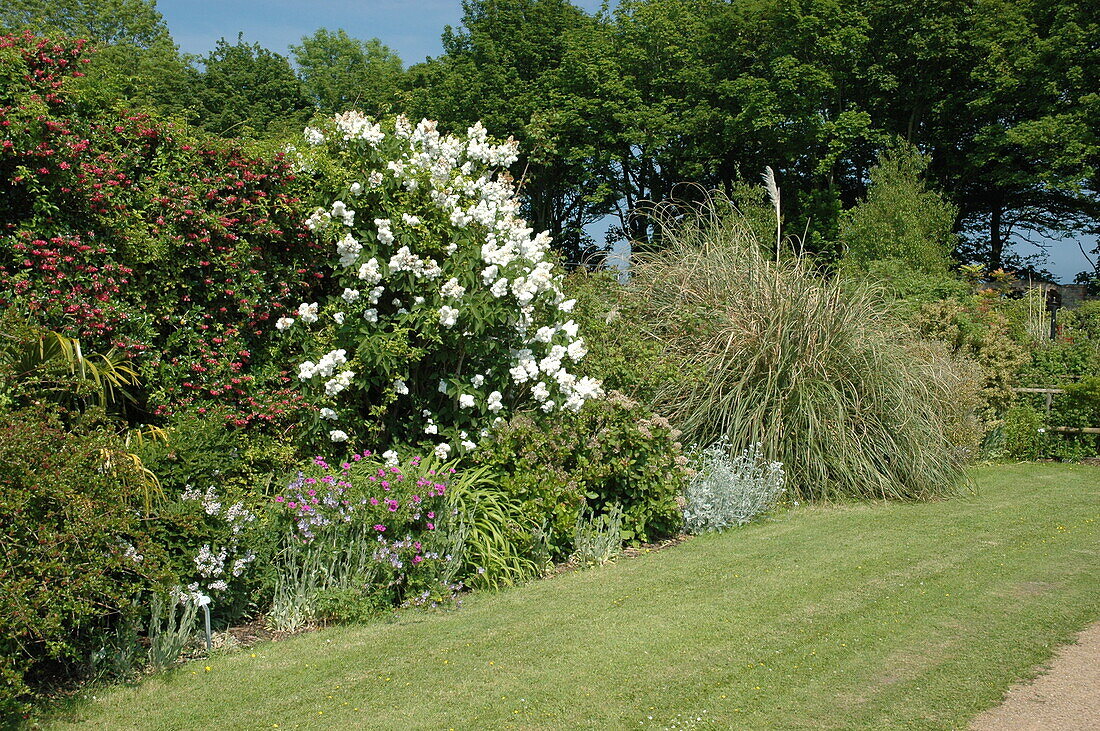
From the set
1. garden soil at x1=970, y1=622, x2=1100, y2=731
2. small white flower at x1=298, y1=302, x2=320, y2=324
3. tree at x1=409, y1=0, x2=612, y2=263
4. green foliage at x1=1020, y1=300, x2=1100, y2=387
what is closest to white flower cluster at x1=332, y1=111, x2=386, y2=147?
small white flower at x1=298, y1=302, x2=320, y2=324

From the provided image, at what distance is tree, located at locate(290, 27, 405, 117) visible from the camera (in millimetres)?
33459

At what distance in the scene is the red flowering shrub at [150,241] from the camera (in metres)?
4.91

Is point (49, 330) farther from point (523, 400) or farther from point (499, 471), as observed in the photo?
point (523, 400)

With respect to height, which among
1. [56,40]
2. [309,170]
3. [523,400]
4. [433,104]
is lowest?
[523,400]

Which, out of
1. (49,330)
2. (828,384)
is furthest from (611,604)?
(828,384)

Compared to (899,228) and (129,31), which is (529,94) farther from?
(129,31)

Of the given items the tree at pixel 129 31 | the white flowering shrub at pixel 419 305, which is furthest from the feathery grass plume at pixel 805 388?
the tree at pixel 129 31

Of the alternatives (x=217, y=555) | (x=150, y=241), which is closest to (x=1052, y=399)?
(x=217, y=555)

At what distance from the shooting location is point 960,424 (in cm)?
1010

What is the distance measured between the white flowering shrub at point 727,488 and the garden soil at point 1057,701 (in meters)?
3.19

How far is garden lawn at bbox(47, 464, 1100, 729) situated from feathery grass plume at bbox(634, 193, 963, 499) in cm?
177

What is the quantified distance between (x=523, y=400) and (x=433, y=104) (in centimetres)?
2310

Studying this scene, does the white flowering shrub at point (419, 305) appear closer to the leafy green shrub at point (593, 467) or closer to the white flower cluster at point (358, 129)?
the white flower cluster at point (358, 129)

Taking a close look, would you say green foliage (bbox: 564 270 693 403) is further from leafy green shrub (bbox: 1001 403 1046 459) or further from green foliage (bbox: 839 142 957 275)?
green foliage (bbox: 839 142 957 275)
